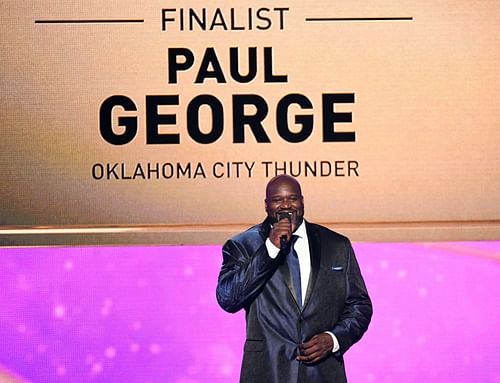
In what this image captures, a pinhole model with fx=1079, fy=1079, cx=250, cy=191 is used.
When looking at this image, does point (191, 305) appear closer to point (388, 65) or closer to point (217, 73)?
point (217, 73)

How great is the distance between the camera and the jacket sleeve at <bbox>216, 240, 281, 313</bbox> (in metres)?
4.00

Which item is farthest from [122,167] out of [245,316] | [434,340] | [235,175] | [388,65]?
[434,340]

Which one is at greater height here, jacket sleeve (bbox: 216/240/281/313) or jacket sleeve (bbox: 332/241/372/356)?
jacket sleeve (bbox: 216/240/281/313)

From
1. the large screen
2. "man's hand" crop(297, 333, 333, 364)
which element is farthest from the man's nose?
"man's hand" crop(297, 333, 333, 364)

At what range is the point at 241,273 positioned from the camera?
4.07m

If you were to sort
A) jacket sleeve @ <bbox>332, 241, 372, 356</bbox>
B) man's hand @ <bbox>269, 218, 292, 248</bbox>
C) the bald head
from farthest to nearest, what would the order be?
the bald head
jacket sleeve @ <bbox>332, 241, 372, 356</bbox>
man's hand @ <bbox>269, 218, 292, 248</bbox>

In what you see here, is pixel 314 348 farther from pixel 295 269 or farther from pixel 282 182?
pixel 282 182

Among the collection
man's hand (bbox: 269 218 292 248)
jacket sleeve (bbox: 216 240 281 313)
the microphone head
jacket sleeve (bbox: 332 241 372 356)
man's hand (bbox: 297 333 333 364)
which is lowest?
man's hand (bbox: 297 333 333 364)

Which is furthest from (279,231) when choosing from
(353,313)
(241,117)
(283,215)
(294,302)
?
(241,117)

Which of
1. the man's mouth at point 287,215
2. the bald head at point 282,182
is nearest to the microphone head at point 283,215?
the man's mouth at point 287,215

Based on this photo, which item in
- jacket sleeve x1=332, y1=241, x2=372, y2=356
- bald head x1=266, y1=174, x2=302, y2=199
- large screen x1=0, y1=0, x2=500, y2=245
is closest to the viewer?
jacket sleeve x1=332, y1=241, x2=372, y2=356

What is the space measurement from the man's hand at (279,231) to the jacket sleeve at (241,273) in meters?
0.05

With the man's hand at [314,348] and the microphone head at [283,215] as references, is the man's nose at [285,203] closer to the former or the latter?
the microphone head at [283,215]

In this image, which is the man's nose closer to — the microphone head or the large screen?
the microphone head
